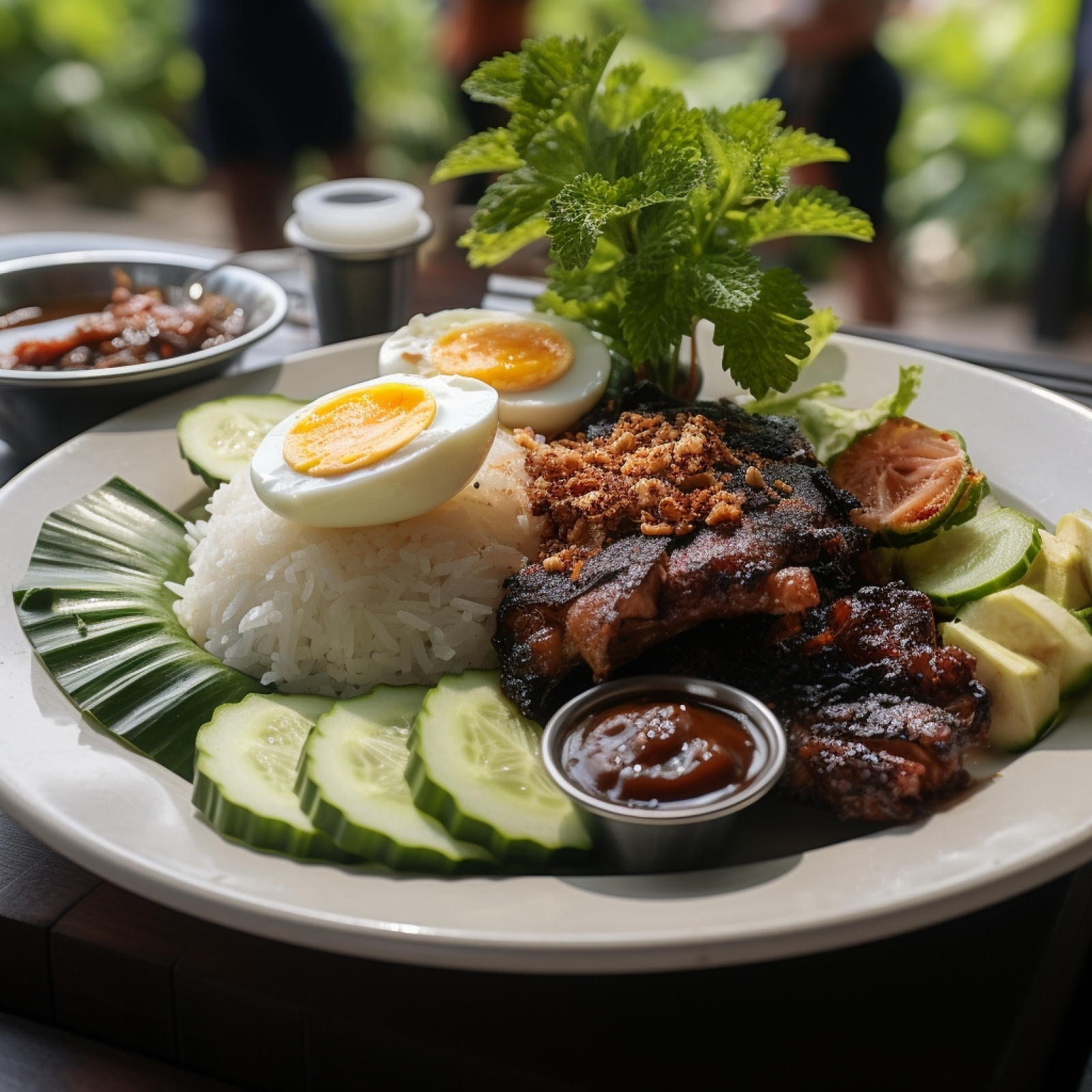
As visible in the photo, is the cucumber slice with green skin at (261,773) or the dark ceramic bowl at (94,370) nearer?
the cucumber slice with green skin at (261,773)

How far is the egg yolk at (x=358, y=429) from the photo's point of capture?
7.84 feet

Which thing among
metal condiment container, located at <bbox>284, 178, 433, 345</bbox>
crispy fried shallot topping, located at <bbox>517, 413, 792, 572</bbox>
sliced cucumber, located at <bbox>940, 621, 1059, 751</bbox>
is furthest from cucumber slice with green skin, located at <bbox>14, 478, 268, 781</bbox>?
sliced cucumber, located at <bbox>940, 621, 1059, 751</bbox>

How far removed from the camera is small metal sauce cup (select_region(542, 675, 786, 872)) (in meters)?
1.73

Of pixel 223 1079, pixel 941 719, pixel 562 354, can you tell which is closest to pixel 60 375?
pixel 562 354

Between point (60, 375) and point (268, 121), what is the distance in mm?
3967

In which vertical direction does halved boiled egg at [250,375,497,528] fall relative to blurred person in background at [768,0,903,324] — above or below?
below

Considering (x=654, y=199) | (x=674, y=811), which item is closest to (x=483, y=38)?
(x=654, y=199)

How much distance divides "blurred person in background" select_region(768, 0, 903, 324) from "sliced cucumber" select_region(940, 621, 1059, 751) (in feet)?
13.3

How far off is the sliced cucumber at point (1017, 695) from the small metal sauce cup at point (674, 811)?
0.46m

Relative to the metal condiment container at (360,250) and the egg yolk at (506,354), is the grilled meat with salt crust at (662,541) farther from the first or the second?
the metal condiment container at (360,250)

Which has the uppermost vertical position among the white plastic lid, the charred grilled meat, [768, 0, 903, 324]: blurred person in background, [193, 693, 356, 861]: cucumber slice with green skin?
[768, 0, 903, 324]: blurred person in background

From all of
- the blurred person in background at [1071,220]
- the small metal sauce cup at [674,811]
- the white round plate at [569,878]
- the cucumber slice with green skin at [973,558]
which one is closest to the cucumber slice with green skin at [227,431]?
the white round plate at [569,878]

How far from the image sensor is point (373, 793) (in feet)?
6.08

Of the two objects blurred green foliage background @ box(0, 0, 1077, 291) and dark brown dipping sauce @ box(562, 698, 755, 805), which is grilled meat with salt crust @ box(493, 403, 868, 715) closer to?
dark brown dipping sauce @ box(562, 698, 755, 805)
